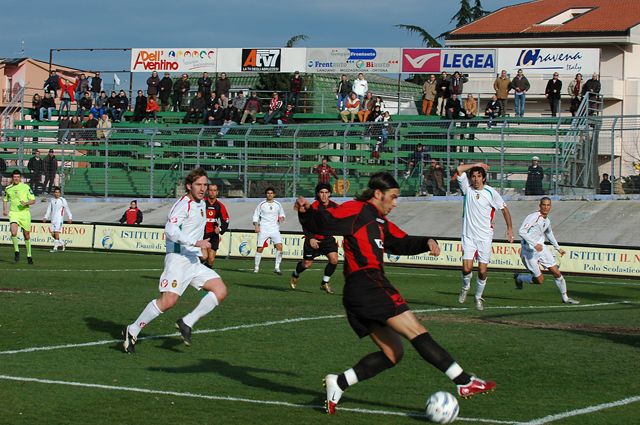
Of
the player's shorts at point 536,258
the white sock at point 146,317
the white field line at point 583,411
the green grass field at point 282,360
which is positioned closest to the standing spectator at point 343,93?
the player's shorts at point 536,258

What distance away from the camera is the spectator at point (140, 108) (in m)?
46.6

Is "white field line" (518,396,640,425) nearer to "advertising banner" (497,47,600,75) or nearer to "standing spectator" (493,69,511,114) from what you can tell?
"standing spectator" (493,69,511,114)

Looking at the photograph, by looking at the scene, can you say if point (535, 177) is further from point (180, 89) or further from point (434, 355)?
point (434, 355)

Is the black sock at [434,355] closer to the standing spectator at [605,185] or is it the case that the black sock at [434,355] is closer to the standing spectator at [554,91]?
the standing spectator at [605,185]

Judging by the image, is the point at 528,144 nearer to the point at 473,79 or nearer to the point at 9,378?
the point at 473,79

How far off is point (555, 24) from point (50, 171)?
89.9ft

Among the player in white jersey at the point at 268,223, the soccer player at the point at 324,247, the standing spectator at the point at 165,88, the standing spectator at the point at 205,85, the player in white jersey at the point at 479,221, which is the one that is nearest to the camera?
the player in white jersey at the point at 479,221

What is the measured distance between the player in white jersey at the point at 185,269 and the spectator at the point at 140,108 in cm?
3532

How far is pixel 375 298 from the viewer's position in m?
8.59

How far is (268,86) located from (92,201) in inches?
1161

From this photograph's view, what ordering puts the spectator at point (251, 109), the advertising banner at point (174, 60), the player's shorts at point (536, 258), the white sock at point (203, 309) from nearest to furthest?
the white sock at point (203, 309), the player's shorts at point (536, 258), the spectator at point (251, 109), the advertising banner at point (174, 60)

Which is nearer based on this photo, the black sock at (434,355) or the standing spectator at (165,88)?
the black sock at (434,355)

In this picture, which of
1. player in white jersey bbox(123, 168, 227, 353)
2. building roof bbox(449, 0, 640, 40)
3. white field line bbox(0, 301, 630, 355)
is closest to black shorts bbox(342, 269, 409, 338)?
player in white jersey bbox(123, 168, 227, 353)

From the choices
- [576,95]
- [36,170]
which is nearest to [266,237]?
[576,95]
